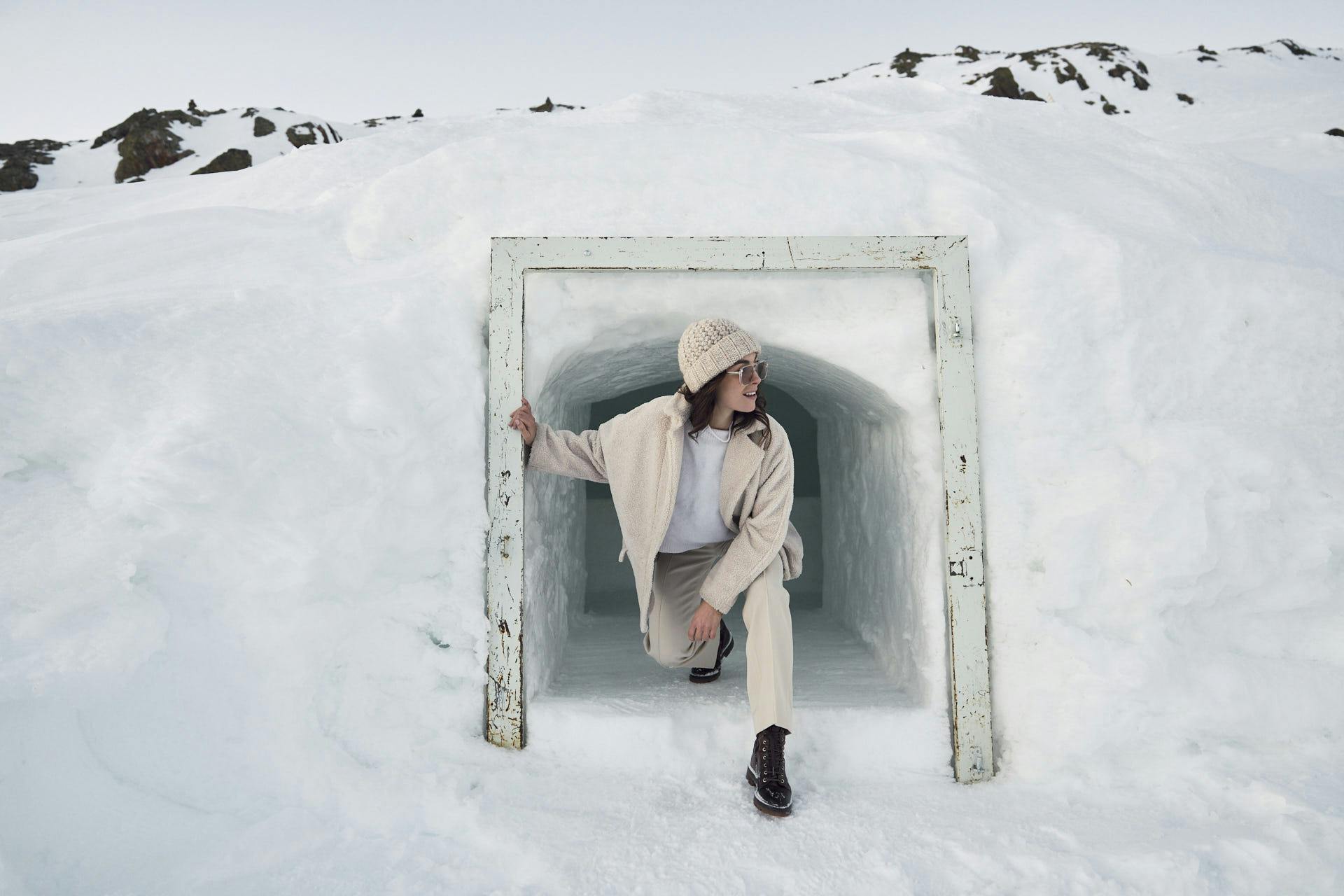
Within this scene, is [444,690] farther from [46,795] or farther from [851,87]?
[851,87]

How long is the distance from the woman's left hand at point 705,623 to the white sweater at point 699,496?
0.29 m

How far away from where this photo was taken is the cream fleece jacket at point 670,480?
221 cm

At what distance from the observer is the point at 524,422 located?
2.31 m

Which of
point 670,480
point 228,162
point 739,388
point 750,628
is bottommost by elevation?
point 750,628

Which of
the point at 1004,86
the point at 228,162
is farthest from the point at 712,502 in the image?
the point at 1004,86

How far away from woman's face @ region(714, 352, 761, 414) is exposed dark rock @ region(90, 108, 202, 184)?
24.9ft

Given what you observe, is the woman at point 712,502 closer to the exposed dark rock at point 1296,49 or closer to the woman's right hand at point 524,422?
the woman's right hand at point 524,422

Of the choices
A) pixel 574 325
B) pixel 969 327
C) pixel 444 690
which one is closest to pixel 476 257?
pixel 574 325

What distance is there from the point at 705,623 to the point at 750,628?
13cm

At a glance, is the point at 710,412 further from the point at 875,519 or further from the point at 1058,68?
the point at 1058,68

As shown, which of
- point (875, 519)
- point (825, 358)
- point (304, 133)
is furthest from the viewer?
point (304, 133)

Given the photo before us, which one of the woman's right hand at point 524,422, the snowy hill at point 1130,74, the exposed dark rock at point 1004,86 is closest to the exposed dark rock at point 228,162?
the woman's right hand at point 524,422

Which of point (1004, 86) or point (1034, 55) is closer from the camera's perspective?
point (1004, 86)

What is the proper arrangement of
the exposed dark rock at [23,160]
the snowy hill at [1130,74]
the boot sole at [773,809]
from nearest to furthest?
the boot sole at [773,809] → the exposed dark rock at [23,160] → the snowy hill at [1130,74]
